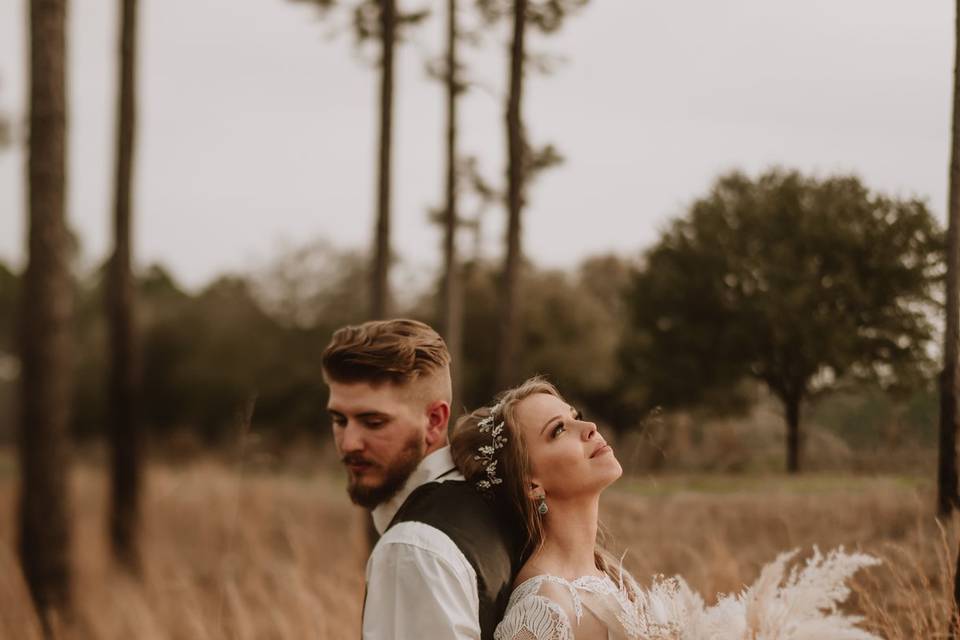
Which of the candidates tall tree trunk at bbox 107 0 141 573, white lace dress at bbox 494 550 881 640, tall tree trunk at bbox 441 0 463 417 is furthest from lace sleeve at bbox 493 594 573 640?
tall tree trunk at bbox 107 0 141 573

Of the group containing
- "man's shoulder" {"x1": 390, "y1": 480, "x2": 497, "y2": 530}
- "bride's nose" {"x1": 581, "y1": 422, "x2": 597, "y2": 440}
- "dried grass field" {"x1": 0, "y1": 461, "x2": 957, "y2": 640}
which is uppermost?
"bride's nose" {"x1": 581, "y1": 422, "x2": 597, "y2": 440}

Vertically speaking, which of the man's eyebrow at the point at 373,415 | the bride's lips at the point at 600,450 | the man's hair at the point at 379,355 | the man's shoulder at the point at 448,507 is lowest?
the man's shoulder at the point at 448,507

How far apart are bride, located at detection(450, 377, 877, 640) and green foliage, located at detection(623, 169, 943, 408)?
1838 mm

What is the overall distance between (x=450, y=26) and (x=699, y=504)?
26.3ft

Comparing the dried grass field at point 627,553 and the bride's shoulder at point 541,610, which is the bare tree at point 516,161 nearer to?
the dried grass field at point 627,553

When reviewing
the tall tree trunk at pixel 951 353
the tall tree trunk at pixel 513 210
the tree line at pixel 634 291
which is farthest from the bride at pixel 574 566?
the tall tree trunk at pixel 513 210

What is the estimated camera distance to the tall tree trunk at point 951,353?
3.84 m

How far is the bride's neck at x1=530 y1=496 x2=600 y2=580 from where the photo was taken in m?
2.96

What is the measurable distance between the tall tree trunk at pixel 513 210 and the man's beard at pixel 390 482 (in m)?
6.06

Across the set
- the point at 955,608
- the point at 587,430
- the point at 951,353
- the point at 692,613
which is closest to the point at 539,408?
the point at 587,430

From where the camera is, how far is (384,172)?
37.2ft

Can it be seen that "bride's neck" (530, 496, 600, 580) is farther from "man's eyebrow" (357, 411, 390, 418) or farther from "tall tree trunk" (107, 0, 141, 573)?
"tall tree trunk" (107, 0, 141, 573)

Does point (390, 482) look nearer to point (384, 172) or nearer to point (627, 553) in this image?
point (627, 553)

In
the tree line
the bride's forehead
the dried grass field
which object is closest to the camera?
the bride's forehead
